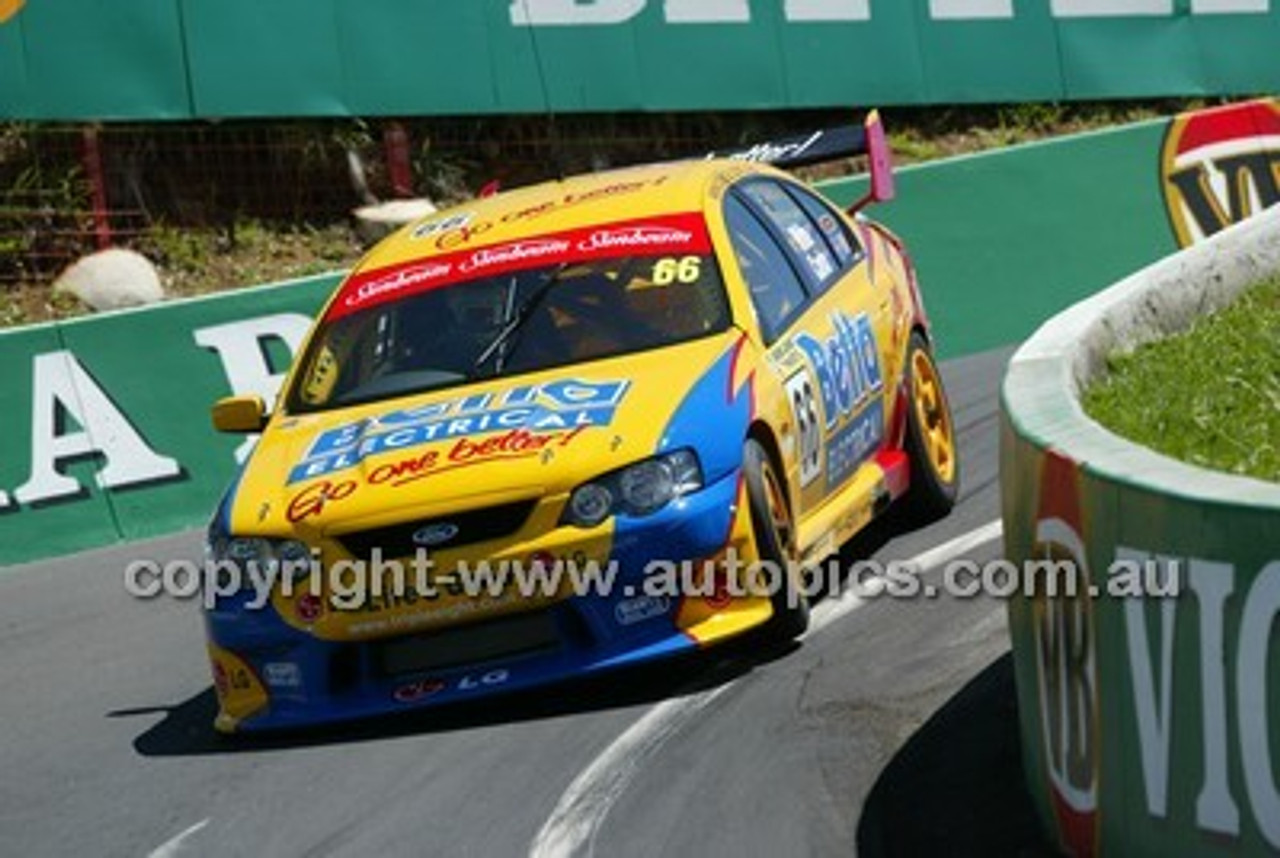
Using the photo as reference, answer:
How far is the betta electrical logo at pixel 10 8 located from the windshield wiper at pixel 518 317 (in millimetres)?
6876

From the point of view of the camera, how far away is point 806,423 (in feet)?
30.8

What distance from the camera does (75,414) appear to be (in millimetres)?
13336

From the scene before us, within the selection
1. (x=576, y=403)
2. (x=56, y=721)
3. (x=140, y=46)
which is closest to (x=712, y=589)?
(x=576, y=403)

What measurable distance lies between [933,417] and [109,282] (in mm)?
7313

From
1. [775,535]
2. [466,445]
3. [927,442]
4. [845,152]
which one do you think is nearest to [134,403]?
[845,152]

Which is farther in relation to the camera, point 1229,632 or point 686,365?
point 686,365

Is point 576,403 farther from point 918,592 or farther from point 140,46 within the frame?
point 140,46

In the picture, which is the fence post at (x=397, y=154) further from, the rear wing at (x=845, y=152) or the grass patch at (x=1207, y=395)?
the grass patch at (x=1207, y=395)

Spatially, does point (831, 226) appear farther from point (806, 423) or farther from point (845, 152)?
point (806, 423)

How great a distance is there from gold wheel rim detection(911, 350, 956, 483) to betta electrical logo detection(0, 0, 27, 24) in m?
6.75

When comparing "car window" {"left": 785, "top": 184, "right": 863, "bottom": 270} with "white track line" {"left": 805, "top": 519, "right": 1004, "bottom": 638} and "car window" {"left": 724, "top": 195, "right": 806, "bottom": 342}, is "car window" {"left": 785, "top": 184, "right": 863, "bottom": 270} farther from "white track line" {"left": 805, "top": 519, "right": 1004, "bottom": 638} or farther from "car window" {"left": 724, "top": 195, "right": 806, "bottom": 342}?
"white track line" {"left": 805, "top": 519, "right": 1004, "bottom": 638}

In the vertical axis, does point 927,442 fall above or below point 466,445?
below

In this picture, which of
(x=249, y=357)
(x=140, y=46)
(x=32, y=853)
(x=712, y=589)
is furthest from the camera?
(x=140, y=46)

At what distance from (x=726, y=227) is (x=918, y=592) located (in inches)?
59.1
